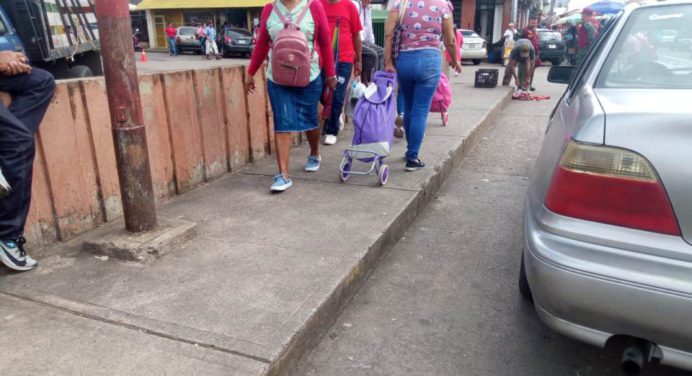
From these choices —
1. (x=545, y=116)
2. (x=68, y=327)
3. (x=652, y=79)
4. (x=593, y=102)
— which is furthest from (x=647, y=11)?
(x=545, y=116)

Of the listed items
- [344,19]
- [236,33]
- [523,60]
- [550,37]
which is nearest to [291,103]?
[344,19]

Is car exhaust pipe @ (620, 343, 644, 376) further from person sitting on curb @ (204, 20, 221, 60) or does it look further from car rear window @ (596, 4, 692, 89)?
person sitting on curb @ (204, 20, 221, 60)

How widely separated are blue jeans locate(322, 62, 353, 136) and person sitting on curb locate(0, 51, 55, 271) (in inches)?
123

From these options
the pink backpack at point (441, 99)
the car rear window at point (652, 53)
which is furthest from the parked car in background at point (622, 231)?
the pink backpack at point (441, 99)

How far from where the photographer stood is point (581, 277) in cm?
189

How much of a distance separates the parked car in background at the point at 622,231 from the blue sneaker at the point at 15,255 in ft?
8.38

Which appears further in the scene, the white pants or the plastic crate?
the white pants

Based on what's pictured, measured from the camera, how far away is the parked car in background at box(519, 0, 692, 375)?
180 cm

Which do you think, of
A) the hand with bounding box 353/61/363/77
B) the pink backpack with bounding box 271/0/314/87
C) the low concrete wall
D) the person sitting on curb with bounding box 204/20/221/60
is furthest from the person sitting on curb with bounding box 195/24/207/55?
the pink backpack with bounding box 271/0/314/87

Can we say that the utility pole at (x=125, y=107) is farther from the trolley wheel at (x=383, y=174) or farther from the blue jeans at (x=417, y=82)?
the blue jeans at (x=417, y=82)

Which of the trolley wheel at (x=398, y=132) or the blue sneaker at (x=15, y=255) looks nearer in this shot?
the blue sneaker at (x=15, y=255)

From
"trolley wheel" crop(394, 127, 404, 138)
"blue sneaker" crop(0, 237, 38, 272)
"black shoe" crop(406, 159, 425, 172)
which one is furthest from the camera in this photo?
"trolley wheel" crop(394, 127, 404, 138)

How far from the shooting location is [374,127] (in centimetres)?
450

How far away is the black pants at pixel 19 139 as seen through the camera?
8.82 ft
